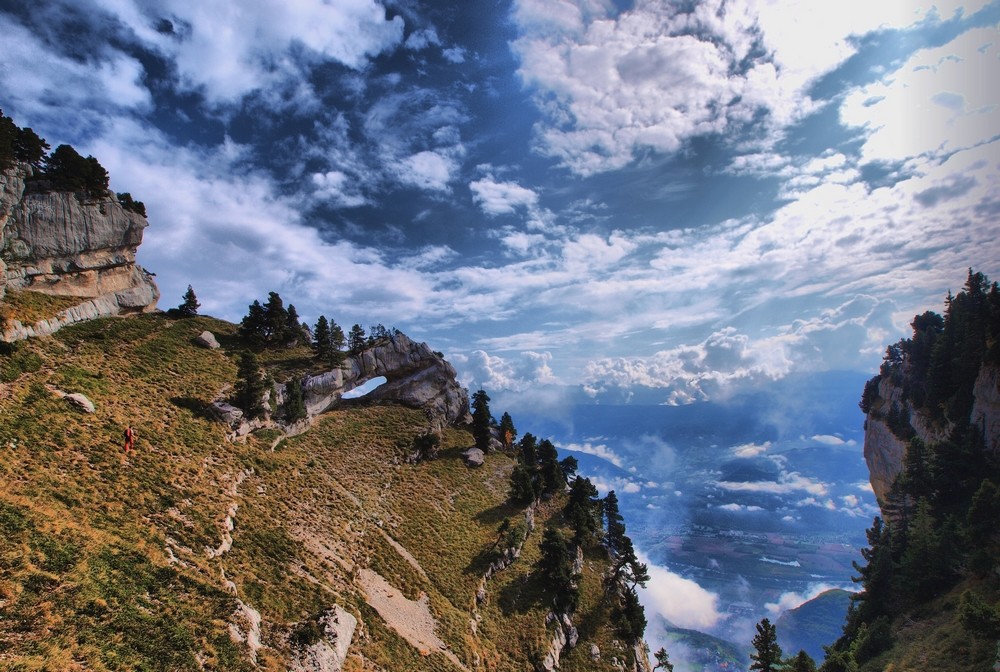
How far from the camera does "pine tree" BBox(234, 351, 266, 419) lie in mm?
57719

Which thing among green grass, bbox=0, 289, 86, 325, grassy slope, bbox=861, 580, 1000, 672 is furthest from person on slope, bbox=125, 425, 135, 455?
grassy slope, bbox=861, 580, 1000, 672

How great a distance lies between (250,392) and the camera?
5803cm

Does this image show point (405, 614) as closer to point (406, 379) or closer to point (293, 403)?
point (293, 403)

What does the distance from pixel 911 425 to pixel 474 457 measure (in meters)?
120

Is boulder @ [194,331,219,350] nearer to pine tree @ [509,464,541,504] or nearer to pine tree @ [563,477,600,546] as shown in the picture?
pine tree @ [509,464,541,504]

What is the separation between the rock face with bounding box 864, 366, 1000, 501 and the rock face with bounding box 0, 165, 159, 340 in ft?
507

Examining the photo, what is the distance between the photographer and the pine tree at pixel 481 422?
95625mm

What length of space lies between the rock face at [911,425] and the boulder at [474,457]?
98964 millimetres

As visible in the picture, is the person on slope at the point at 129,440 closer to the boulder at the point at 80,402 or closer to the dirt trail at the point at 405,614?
the boulder at the point at 80,402

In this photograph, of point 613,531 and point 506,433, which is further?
point 506,433

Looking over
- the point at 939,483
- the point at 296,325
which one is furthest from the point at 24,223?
the point at 939,483

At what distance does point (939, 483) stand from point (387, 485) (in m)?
112

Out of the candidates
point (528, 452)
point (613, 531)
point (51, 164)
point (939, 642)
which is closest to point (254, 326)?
point (51, 164)

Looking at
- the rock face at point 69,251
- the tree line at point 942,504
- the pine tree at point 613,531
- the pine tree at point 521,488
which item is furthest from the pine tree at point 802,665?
the rock face at point 69,251
